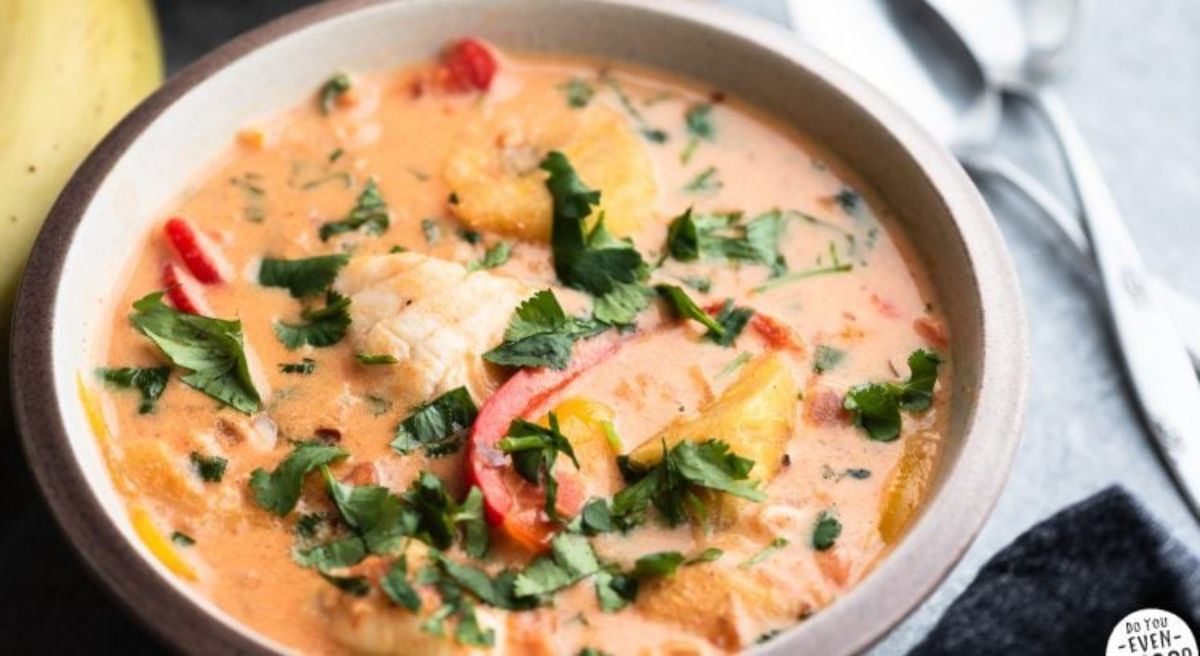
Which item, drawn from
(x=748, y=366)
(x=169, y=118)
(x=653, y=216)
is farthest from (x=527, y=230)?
(x=169, y=118)

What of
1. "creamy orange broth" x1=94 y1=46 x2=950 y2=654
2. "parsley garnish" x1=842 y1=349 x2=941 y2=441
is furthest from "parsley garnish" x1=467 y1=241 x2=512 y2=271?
"parsley garnish" x1=842 y1=349 x2=941 y2=441

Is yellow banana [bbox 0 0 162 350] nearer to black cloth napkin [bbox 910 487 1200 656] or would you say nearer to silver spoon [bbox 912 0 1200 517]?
black cloth napkin [bbox 910 487 1200 656]

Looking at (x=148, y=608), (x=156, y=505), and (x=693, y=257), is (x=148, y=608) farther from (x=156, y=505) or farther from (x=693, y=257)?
(x=693, y=257)

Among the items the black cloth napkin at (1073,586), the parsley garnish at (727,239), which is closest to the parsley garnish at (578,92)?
the parsley garnish at (727,239)

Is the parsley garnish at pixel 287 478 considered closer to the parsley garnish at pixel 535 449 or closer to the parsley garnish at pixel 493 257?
the parsley garnish at pixel 535 449

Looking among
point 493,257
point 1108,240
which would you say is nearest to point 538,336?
point 493,257
